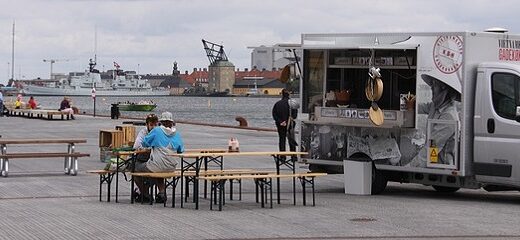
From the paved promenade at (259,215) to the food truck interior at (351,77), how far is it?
159cm

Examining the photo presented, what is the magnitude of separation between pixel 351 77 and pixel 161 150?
478 centimetres

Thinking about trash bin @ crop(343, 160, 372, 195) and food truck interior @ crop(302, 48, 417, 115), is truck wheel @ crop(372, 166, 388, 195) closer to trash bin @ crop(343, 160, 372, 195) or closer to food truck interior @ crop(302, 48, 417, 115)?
trash bin @ crop(343, 160, 372, 195)

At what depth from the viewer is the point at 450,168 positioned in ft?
59.4

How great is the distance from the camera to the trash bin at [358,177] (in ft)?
62.7

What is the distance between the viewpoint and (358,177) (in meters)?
19.2

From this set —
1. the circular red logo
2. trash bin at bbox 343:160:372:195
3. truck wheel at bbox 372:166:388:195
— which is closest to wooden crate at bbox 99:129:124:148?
trash bin at bbox 343:160:372:195

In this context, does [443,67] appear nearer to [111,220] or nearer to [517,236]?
[517,236]

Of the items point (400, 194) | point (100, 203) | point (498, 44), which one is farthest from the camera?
point (400, 194)

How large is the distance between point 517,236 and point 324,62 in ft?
24.0

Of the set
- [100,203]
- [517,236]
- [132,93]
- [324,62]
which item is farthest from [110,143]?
[132,93]

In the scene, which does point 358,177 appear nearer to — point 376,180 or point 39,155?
point 376,180

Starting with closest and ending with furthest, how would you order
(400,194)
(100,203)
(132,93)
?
(100,203), (400,194), (132,93)

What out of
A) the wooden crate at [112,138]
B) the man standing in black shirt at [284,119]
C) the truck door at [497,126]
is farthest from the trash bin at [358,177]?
the wooden crate at [112,138]

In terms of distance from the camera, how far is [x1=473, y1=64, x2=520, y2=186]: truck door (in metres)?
17.7
